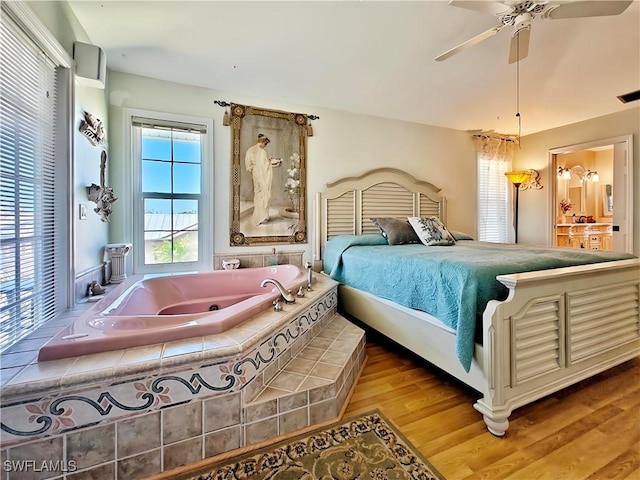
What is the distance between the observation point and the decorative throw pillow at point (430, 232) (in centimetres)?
280

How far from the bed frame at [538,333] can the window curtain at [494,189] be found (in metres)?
2.59

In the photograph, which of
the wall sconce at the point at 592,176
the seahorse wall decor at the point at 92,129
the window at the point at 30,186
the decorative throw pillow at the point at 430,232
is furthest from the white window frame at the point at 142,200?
the wall sconce at the point at 592,176

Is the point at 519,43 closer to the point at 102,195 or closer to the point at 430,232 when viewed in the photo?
the point at 430,232

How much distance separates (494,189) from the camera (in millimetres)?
4379

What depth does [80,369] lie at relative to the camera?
1034 millimetres

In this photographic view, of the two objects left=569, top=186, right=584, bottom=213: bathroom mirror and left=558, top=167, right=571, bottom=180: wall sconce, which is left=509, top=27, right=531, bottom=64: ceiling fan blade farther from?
left=569, top=186, right=584, bottom=213: bathroom mirror

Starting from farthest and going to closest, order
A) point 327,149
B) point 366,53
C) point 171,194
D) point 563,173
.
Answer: point 563,173
point 327,149
point 171,194
point 366,53

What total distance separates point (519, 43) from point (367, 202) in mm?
1919

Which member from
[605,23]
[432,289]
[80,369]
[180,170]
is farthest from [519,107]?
[80,369]

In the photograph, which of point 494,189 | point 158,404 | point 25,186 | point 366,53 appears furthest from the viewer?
point 494,189

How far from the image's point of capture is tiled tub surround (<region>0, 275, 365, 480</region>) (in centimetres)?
97

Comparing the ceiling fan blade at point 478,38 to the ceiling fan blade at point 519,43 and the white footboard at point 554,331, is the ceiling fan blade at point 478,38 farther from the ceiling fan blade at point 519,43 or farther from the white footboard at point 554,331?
the white footboard at point 554,331

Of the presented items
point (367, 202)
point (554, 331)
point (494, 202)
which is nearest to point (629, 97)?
point (494, 202)

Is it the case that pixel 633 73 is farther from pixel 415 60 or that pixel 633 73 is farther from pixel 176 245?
pixel 176 245
